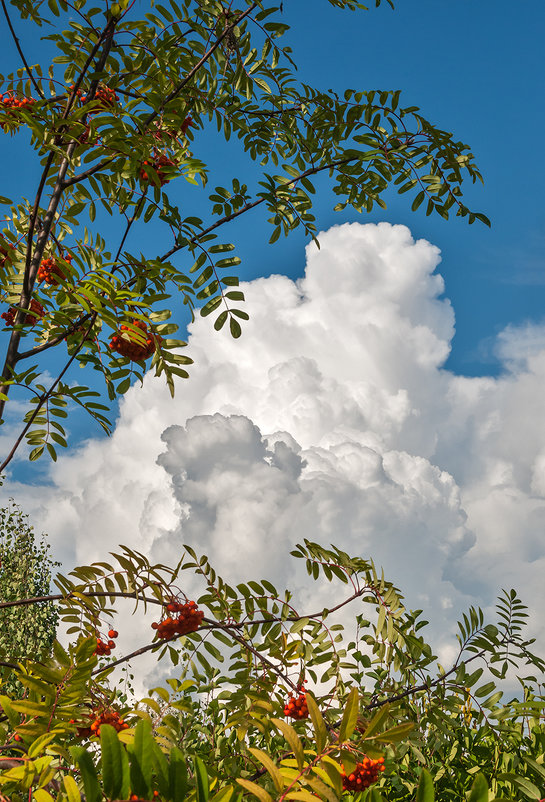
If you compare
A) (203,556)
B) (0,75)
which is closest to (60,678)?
(203,556)

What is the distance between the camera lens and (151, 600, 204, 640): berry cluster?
2.19 m

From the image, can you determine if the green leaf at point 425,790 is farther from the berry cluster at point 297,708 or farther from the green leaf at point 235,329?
the green leaf at point 235,329

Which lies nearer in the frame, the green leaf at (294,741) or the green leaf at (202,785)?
the green leaf at (202,785)

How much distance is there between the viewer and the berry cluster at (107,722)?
74.5 inches

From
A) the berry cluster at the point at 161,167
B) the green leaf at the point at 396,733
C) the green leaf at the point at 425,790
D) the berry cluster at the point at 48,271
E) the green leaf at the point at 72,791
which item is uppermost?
the berry cluster at the point at 161,167

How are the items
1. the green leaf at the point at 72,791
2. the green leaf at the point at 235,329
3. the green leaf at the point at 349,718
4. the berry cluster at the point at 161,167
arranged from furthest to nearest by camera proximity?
1. the green leaf at the point at 235,329
2. the berry cluster at the point at 161,167
3. the green leaf at the point at 349,718
4. the green leaf at the point at 72,791

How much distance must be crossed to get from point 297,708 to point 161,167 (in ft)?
7.13

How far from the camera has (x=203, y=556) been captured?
2.41m

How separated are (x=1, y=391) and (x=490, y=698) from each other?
93.9 inches

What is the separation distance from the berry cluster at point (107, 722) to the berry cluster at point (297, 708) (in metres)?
0.58

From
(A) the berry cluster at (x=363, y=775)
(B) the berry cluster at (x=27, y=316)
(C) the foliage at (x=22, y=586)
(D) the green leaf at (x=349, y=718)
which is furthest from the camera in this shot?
(C) the foliage at (x=22, y=586)

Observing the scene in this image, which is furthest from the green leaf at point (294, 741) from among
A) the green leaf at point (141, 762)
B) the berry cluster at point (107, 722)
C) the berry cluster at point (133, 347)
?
the berry cluster at point (133, 347)

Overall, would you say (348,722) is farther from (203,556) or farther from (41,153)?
(41,153)

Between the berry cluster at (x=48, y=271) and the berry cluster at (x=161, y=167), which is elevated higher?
the berry cluster at (x=161, y=167)
